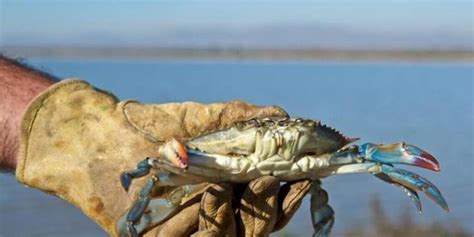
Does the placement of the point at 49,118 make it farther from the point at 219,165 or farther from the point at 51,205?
the point at 51,205

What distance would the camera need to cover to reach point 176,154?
3340mm

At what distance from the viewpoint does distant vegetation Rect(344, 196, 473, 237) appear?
37.3 ft

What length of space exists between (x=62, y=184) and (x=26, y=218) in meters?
8.86

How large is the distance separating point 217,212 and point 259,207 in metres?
0.13

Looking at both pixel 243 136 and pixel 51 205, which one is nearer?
pixel 243 136

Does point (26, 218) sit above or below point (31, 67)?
below

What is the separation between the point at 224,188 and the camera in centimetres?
350

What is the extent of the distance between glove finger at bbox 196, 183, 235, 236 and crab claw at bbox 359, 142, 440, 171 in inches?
17.1

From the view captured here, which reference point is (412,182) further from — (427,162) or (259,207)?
(259,207)

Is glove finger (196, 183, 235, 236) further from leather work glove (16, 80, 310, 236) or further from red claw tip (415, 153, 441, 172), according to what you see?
red claw tip (415, 153, 441, 172)

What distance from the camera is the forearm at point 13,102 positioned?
167 inches

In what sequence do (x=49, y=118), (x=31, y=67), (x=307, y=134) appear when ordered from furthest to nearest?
(x=31, y=67)
(x=49, y=118)
(x=307, y=134)

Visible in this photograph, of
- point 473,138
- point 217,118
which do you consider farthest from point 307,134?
point 473,138

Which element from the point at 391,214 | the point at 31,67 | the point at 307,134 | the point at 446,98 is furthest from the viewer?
the point at 446,98
